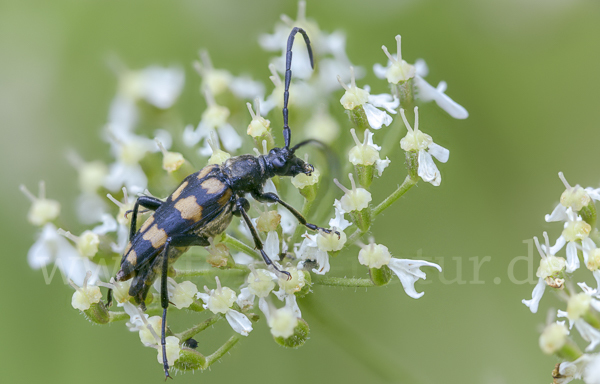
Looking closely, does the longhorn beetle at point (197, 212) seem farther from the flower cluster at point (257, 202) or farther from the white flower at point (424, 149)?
the white flower at point (424, 149)

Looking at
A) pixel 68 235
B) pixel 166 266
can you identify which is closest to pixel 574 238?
pixel 166 266

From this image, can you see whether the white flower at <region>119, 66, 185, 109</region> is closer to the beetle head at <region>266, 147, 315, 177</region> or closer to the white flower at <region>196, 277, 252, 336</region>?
the beetle head at <region>266, 147, 315, 177</region>

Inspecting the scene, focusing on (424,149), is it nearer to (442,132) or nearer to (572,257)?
(442,132)

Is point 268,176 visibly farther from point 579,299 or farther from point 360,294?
point 579,299

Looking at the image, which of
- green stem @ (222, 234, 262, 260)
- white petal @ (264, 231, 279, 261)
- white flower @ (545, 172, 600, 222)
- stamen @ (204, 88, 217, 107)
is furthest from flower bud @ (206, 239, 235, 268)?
white flower @ (545, 172, 600, 222)

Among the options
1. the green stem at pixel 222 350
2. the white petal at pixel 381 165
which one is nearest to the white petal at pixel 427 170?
the white petal at pixel 381 165

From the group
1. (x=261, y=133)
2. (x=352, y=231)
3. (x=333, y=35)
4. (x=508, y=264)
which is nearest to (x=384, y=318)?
(x=508, y=264)
